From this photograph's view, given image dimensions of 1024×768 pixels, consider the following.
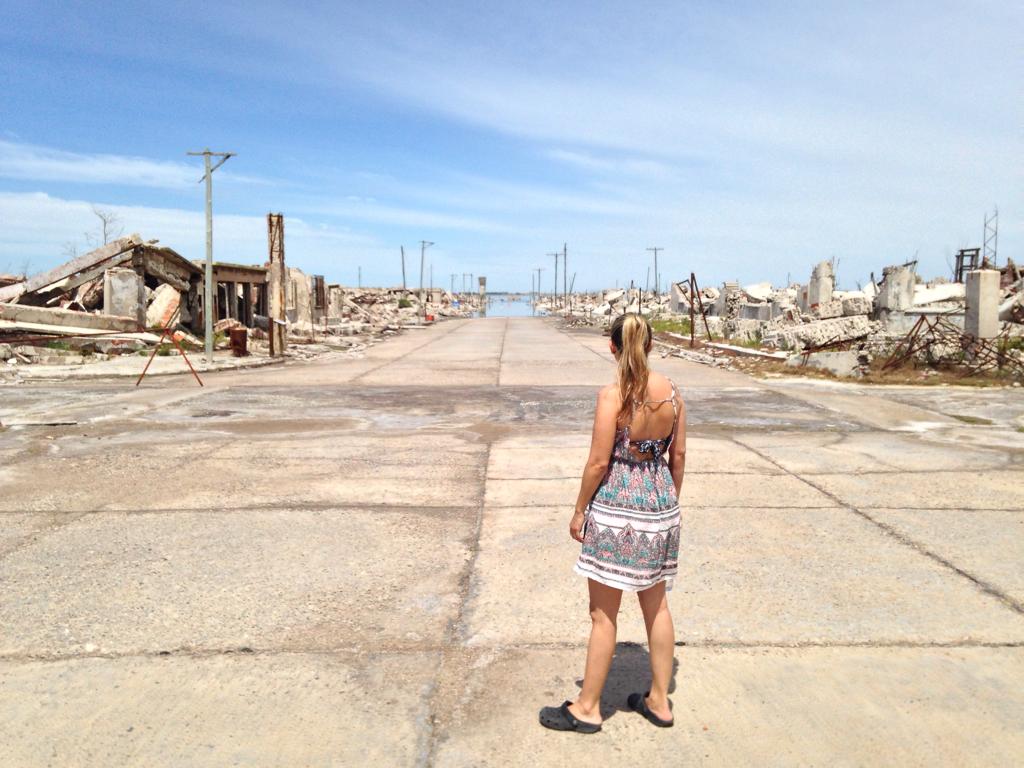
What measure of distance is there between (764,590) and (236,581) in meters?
3.03

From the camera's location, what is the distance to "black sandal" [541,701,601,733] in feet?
10.6

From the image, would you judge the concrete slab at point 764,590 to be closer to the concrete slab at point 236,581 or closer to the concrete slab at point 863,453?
the concrete slab at point 236,581

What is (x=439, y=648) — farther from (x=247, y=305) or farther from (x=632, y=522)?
(x=247, y=305)

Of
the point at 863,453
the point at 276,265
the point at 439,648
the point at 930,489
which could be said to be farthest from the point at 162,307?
the point at 439,648

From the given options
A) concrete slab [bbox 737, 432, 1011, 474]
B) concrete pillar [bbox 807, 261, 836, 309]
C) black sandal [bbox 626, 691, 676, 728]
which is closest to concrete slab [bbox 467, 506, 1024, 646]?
black sandal [bbox 626, 691, 676, 728]

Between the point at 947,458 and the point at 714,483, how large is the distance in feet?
9.37

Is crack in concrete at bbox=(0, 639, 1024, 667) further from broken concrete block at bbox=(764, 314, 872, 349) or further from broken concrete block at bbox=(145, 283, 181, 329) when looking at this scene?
broken concrete block at bbox=(145, 283, 181, 329)

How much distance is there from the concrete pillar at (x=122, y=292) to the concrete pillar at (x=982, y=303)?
66.8 ft

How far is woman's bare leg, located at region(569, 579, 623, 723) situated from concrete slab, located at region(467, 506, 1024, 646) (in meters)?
0.84

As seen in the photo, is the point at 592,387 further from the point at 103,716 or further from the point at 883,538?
the point at 103,716

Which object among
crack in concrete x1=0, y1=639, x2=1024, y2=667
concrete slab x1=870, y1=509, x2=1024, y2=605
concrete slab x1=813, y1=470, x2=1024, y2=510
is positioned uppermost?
concrete slab x1=813, y1=470, x2=1024, y2=510

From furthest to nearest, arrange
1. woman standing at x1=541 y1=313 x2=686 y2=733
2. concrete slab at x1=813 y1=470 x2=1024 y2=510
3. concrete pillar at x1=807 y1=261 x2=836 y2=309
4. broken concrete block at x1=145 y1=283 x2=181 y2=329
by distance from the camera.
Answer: concrete pillar at x1=807 y1=261 x2=836 y2=309
broken concrete block at x1=145 y1=283 x2=181 y2=329
concrete slab at x1=813 y1=470 x2=1024 y2=510
woman standing at x1=541 y1=313 x2=686 y2=733

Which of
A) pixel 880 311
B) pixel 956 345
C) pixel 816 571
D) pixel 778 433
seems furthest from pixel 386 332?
pixel 816 571

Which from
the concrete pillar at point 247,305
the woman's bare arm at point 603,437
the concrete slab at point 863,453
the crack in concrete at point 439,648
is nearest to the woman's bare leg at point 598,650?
the woman's bare arm at point 603,437
